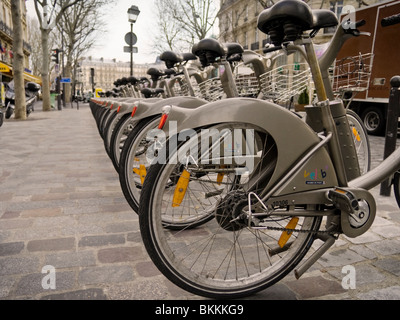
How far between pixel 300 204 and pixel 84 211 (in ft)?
7.22

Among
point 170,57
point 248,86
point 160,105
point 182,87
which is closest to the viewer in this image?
point 160,105

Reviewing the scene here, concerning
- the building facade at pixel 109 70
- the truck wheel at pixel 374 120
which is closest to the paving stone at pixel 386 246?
the truck wheel at pixel 374 120

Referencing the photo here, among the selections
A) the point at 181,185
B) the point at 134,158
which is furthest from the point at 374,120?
the point at 181,185

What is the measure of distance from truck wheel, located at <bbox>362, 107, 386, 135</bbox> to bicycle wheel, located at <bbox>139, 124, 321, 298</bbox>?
8.04m

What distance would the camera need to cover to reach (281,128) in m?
1.80

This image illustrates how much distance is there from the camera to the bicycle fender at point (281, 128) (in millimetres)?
1741

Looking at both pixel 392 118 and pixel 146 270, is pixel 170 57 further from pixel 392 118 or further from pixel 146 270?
pixel 146 270

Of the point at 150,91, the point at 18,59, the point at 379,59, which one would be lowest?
the point at 150,91

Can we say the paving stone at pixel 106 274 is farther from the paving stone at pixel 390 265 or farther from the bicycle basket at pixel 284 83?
the bicycle basket at pixel 284 83

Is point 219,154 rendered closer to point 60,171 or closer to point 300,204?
point 300,204

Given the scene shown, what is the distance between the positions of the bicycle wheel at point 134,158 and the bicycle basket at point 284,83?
1.11 meters

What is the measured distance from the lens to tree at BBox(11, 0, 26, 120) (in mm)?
12883

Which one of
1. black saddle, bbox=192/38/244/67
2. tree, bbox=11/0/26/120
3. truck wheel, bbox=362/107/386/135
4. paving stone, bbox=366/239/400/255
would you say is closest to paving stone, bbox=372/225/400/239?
paving stone, bbox=366/239/400/255

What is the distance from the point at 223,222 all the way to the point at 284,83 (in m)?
1.80
